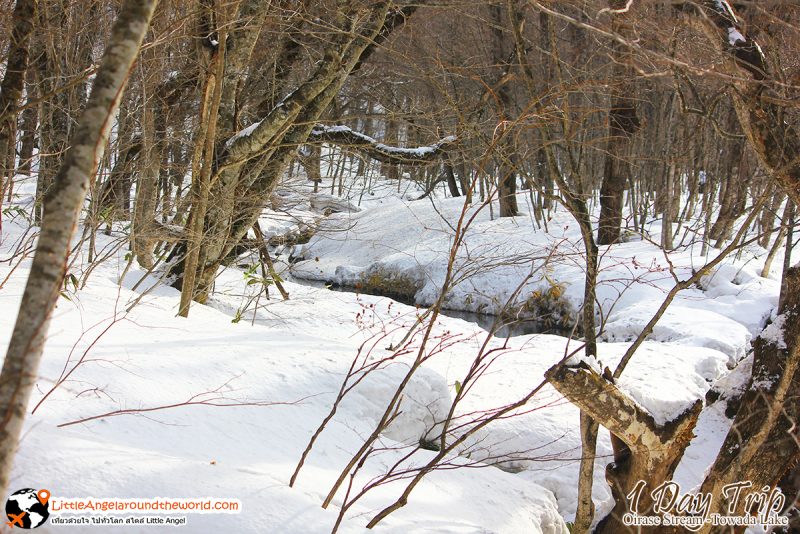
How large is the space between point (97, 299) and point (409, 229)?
13392mm

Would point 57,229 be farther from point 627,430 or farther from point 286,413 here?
point 627,430

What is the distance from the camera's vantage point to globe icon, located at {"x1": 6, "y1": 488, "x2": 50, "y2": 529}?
5.86ft

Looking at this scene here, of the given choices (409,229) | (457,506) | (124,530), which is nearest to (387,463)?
(457,506)

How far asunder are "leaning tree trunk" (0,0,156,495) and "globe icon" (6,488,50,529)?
2.53 ft

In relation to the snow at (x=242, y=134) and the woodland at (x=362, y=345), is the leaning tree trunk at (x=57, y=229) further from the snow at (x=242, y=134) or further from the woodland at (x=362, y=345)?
the snow at (x=242, y=134)

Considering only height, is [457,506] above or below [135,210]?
below

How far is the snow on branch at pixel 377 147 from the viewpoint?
6.76 meters

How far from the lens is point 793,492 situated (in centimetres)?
347

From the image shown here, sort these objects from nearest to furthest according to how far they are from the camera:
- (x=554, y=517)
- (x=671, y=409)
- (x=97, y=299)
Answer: (x=671, y=409) → (x=554, y=517) → (x=97, y=299)

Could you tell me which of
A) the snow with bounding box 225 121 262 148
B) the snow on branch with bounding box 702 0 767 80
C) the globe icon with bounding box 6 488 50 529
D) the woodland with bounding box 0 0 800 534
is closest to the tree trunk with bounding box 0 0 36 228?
the woodland with bounding box 0 0 800 534

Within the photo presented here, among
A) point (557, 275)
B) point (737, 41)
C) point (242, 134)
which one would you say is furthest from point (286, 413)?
point (557, 275)

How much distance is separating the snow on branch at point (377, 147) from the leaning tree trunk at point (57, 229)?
5452 mm

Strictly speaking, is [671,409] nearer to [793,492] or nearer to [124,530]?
[793,492]

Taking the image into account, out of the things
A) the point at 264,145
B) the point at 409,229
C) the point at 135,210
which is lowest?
the point at 409,229
